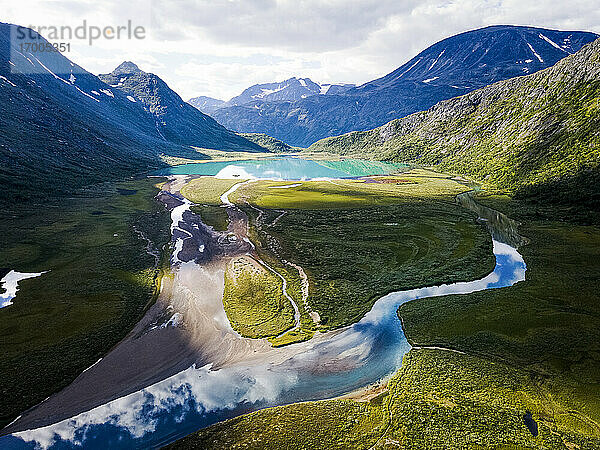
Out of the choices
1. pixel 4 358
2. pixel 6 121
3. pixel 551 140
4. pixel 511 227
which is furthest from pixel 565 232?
pixel 6 121

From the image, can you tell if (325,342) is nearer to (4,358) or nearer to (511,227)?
(4,358)

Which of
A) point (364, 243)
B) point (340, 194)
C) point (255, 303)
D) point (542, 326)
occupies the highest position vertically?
point (340, 194)

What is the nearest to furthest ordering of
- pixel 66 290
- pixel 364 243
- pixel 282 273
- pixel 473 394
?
pixel 473 394
pixel 66 290
pixel 282 273
pixel 364 243

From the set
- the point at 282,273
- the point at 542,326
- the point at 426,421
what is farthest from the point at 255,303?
the point at 542,326

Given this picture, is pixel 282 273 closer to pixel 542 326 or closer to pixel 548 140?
pixel 542 326

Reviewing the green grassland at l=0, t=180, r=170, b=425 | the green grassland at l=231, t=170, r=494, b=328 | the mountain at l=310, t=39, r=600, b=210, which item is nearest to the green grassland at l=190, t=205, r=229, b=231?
the green grassland at l=231, t=170, r=494, b=328

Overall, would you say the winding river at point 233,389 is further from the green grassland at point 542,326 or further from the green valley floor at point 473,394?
the green grassland at point 542,326

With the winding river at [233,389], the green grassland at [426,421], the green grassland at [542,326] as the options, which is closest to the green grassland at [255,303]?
the winding river at [233,389]
